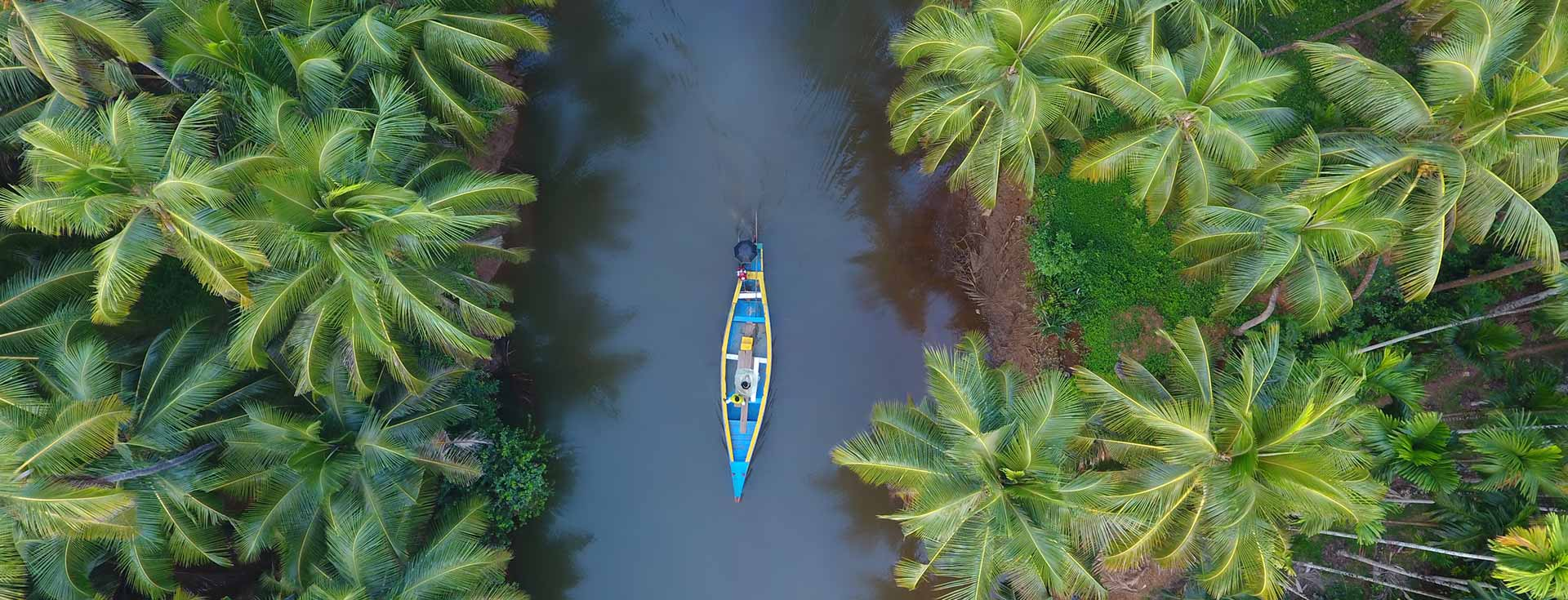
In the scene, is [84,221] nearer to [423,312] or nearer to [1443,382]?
[423,312]

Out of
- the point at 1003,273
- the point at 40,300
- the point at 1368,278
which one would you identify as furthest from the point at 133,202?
the point at 1368,278

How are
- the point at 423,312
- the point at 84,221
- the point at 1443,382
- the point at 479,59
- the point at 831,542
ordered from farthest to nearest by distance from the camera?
1. the point at 831,542
2. the point at 1443,382
3. the point at 479,59
4. the point at 423,312
5. the point at 84,221

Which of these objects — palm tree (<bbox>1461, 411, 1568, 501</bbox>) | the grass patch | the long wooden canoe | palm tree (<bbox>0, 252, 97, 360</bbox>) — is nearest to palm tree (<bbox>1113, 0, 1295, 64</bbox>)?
the grass patch

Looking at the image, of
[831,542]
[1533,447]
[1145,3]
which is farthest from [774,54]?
[1533,447]

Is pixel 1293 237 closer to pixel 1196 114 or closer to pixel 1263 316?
pixel 1196 114

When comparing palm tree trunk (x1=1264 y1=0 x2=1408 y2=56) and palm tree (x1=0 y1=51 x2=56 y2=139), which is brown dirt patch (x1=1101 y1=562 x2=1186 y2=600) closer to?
palm tree trunk (x1=1264 y1=0 x2=1408 y2=56)
